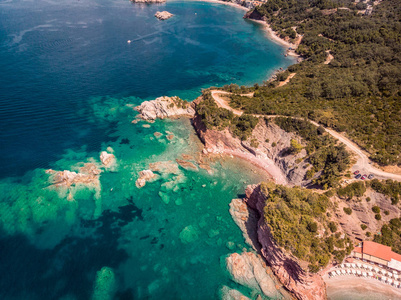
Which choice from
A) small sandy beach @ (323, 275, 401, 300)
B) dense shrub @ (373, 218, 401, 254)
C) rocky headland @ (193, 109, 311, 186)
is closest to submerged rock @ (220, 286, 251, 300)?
small sandy beach @ (323, 275, 401, 300)

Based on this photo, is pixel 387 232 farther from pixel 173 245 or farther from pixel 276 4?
pixel 276 4

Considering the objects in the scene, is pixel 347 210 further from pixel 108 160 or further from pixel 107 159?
pixel 107 159

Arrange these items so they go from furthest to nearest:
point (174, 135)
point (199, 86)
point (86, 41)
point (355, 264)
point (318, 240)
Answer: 1. point (86, 41)
2. point (199, 86)
3. point (174, 135)
4. point (355, 264)
5. point (318, 240)

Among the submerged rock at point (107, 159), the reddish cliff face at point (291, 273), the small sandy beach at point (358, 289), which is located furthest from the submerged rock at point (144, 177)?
the small sandy beach at point (358, 289)

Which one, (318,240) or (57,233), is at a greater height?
(318,240)

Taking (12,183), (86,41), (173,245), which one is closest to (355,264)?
(173,245)

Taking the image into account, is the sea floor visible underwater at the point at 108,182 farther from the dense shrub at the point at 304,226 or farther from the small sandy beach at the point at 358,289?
the small sandy beach at the point at 358,289

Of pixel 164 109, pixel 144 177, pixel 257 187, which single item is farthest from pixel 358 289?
pixel 164 109

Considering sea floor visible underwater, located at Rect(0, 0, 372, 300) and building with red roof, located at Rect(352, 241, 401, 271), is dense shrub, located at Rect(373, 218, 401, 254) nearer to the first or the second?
building with red roof, located at Rect(352, 241, 401, 271)
